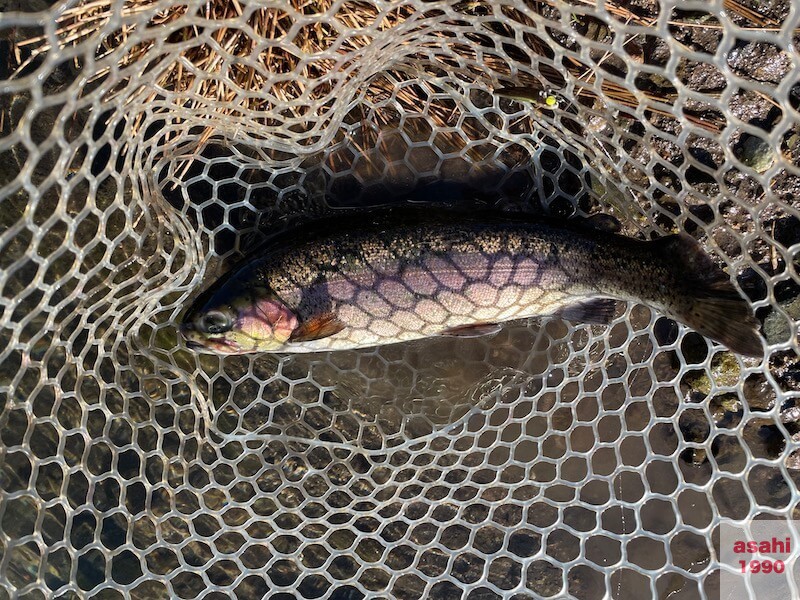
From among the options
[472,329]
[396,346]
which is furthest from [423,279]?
[396,346]

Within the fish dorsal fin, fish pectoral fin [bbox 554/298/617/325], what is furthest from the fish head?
the fish dorsal fin

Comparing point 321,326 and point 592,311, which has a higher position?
point 321,326

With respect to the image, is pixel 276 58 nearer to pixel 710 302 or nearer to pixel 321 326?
pixel 321 326

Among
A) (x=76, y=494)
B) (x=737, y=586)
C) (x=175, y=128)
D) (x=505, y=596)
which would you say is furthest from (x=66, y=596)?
(x=737, y=586)

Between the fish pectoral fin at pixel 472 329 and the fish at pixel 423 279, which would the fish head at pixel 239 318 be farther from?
the fish pectoral fin at pixel 472 329

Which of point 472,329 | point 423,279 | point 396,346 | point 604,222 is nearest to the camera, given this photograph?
point 423,279

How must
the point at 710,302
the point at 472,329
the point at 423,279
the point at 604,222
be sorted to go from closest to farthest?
the point at 710,302 → the point at 423,279 → the point at 472,329 → the point at 604,222

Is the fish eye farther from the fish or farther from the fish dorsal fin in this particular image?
the fish dorsal fin

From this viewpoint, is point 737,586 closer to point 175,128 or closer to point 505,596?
point 505,596
